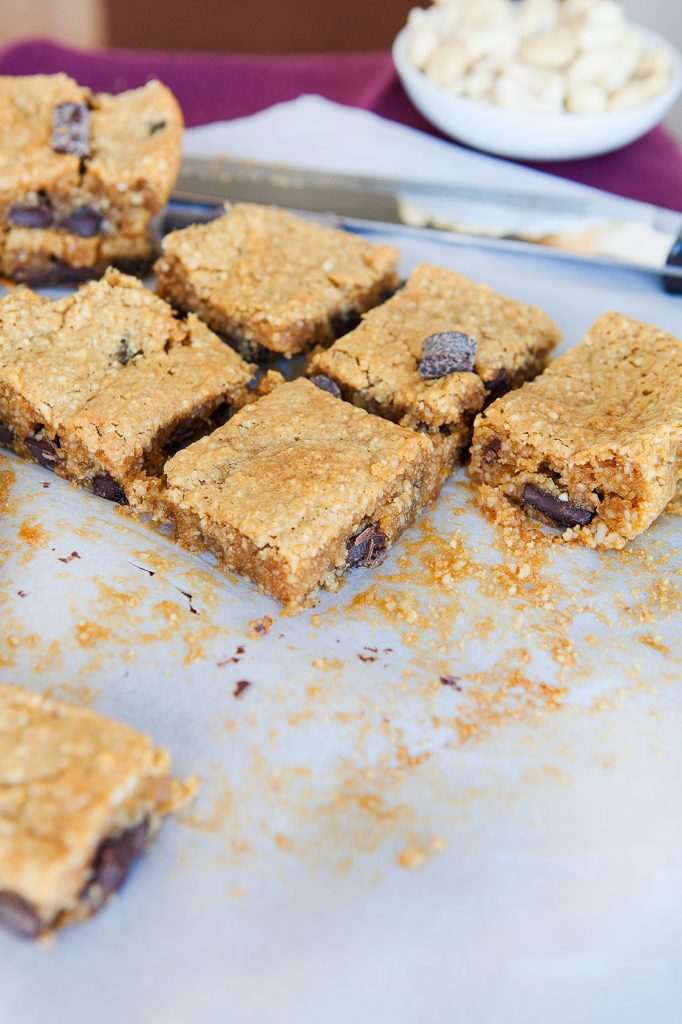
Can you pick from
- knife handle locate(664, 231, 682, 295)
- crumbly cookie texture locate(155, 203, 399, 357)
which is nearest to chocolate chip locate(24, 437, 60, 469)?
crumbly cookie texture locate(155, 203, 399, 357)

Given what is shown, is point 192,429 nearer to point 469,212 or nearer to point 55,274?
point 55,274

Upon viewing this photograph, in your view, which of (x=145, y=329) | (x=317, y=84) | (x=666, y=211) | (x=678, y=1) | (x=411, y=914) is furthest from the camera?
(x=678, y=1)

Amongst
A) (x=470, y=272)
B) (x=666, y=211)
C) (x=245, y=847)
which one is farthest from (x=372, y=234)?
(x=245, y=847)

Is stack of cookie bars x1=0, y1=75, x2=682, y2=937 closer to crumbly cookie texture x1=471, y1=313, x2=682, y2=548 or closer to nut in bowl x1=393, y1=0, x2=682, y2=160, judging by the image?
crumbly cookie texture x1=471, y1=313, x2=682, y2=548

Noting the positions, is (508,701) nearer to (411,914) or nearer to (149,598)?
(411,914)

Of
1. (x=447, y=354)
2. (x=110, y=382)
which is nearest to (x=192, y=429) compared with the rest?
(x=110, y=382)

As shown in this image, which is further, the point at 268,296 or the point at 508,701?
the point at 268,296
